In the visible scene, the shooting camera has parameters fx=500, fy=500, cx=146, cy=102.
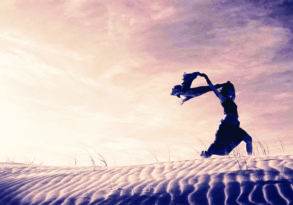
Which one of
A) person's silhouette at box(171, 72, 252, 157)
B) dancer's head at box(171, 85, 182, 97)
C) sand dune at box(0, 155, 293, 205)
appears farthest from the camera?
person's silhouette at box(171, 72, 252, 157)

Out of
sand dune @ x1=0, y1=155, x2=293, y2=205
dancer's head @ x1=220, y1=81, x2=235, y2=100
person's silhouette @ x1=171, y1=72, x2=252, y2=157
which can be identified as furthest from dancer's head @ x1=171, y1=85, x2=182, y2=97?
sand dune @ x1=0, y1=155, x2=293, y2=205

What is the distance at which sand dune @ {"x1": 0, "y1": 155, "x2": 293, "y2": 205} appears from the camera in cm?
616

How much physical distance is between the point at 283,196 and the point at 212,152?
10.7 feet

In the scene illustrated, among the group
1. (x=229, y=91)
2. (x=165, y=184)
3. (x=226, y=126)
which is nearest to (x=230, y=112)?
(x=226, y=126)

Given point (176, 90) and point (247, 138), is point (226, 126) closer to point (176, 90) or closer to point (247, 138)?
point (247, 138)

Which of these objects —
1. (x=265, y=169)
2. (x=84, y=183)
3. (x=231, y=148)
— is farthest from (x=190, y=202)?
(x=231, y=148)

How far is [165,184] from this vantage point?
689 centimetres

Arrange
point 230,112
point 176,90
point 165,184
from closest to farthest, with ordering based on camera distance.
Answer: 1. point 165,184
2. point 176,90
3. point 230,112

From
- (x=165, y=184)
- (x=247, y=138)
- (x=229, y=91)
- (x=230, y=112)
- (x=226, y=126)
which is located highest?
A: (x=229, y=91)

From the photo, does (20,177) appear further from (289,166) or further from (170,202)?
(289,166)

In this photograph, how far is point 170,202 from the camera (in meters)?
6.11

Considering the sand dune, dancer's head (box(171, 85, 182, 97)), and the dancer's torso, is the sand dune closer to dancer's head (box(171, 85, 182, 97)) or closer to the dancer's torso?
the dancer's torso

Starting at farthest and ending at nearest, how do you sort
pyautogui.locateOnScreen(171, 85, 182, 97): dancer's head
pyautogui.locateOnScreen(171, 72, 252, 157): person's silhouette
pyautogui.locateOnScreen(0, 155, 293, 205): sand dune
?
1. pyautogui.locateOnScreen(171, 72, 252, 157): person's silhouette
2. pyautogui.locateOnScreen(171, 85, 182, 97): dancer's head
3. pyautogui.locateOnScreen(0, 155, 293, 205): sand dune

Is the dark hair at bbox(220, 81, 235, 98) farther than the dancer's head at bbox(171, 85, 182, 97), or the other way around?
the dark hair at bbox(220, 81, 235, 98)
